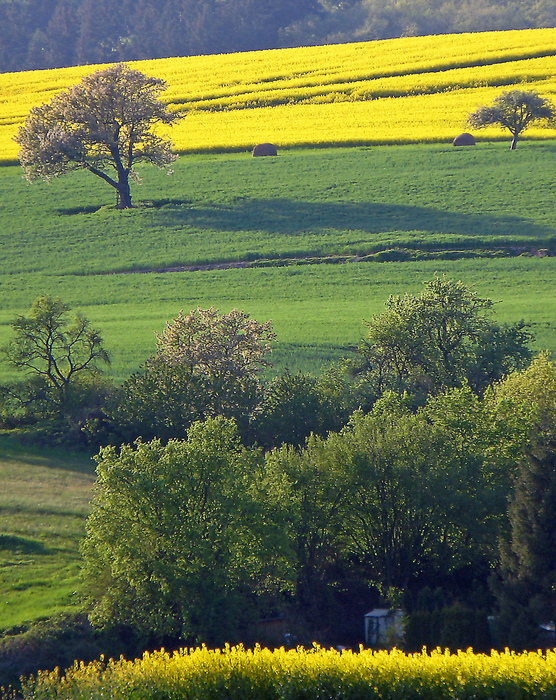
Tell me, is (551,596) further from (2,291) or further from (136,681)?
(2,291)

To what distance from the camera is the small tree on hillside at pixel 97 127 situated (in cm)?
6781

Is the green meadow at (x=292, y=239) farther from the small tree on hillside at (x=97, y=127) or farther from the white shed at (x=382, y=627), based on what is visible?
the white shed at (x=382, y=627)

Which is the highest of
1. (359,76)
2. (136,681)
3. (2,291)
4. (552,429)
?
(359,76)

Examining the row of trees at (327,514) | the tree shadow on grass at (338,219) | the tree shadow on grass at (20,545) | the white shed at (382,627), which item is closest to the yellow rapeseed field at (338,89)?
the tree shadow on grass at (338,219)

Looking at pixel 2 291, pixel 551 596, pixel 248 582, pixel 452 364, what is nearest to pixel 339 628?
pixel 248 582

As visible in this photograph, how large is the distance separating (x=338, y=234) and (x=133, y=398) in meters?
28.6

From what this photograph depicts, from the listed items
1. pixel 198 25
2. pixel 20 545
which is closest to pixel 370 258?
pixel 20 545

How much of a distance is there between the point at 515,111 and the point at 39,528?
58.9m

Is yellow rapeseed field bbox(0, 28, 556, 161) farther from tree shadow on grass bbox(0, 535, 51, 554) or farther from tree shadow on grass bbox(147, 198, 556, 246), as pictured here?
tree shadow on grass bbox(0, 535, 51, 554)

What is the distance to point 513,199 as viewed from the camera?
66.8m

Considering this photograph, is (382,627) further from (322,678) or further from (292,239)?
(292,239)

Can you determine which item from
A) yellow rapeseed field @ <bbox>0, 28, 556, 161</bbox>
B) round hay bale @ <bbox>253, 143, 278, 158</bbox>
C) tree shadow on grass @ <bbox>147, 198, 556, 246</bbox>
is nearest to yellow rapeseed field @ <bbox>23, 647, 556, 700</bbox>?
tree shadow on grass @ <bbox>147, 198, 556, 246</bbox>

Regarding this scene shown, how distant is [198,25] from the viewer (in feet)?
530

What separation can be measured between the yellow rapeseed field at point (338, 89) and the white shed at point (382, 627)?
2409 inches
